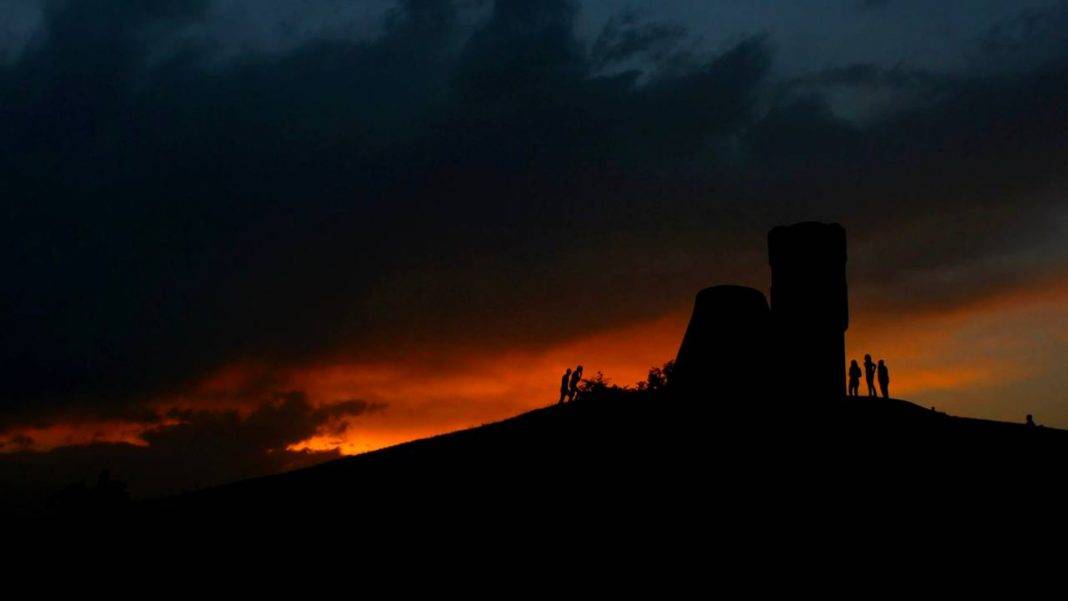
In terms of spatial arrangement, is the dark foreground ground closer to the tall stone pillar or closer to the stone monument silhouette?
the stone monument silhouette

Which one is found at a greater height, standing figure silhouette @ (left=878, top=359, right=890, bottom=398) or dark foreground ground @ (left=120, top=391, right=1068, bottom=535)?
standing figure silhouette @ (left=878, top=359, right=890, bottom=398)

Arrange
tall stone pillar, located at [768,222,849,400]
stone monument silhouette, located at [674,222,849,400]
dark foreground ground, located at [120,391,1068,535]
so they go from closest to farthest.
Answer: dark foreground ground, located at [120,391,1068,535]
stone monument silhouette, located at [674,222,849,400]
tall stone pillar, located at [768,222,849,400]

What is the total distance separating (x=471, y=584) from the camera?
11906mm

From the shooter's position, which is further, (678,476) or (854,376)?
(854,376)

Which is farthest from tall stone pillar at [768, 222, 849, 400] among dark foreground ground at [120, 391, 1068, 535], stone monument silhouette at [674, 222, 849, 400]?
dark foreground ground at [120, 391, 1068, 535]

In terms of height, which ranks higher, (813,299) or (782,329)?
(813,299)

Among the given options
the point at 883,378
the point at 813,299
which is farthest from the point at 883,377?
the point at 813,299

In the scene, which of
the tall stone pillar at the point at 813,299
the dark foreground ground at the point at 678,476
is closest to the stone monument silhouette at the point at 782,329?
the tall stone pillar at the point at 813,299

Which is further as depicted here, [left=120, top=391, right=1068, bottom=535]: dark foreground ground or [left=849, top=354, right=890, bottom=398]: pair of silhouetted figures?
[left=849, top=354, right=890, bottom=398]: pair of silhouetted figures

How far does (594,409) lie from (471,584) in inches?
351

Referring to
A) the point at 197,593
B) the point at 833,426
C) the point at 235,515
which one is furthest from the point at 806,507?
the point at 235,515

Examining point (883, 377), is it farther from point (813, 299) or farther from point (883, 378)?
point (813, 299)

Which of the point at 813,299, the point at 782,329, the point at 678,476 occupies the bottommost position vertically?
the point at 678,476

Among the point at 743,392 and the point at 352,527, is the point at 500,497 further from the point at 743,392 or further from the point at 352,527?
the point at 743,392
